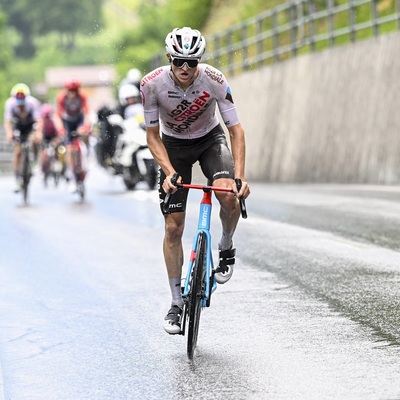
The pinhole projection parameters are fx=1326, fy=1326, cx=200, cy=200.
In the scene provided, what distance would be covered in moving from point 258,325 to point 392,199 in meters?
10.2

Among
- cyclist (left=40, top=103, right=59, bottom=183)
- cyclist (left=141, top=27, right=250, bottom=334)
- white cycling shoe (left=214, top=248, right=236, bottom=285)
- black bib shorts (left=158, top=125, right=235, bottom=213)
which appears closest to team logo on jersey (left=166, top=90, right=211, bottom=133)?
cyclist (left=141, top=27, right=250, bottom=334)

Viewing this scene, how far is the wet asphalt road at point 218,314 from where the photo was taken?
7000 mm

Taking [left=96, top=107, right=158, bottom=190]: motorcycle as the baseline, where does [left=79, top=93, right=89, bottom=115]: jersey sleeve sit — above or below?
above

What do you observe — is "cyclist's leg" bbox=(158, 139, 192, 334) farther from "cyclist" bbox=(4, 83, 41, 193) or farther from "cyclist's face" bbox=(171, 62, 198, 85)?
"cyclist" bbox=(4, 83, 41, 193)

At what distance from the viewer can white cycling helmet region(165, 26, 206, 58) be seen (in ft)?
25.4

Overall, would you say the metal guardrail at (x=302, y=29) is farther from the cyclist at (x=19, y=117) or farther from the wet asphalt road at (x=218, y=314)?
the wet asphalt road at (x=218, y=314)

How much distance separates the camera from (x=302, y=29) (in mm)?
27672

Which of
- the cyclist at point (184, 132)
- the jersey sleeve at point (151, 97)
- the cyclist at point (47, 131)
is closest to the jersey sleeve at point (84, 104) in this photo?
the cyclist at point (47, 131)

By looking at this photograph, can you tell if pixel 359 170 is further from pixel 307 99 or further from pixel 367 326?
pixel 367 326

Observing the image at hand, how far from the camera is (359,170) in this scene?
2289 centimetres

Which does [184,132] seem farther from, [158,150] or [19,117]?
[19,117]

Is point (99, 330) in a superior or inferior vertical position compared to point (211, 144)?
inferior

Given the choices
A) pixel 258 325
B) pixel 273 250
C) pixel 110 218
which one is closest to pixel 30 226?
pixel 110 218

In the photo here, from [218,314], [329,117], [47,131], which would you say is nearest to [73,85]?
[329,117]
